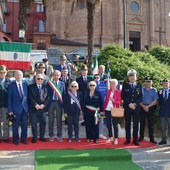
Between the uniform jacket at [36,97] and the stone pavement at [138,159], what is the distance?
157 centimetres

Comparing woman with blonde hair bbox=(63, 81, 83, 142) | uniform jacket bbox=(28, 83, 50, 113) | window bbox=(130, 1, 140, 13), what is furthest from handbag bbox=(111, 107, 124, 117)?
window bbox=(130, 1, 140, 13)

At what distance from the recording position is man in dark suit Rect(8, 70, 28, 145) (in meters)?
10.1

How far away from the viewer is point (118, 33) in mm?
48844

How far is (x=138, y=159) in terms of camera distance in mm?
9328

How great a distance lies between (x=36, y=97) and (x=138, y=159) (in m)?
3.44

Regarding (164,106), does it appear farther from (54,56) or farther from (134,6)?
(134,6)

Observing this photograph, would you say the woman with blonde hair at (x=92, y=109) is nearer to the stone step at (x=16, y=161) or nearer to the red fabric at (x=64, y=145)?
the red fabric at (x=64, y=145)

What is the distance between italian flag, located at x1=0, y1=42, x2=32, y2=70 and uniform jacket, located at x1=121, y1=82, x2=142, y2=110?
18.4 feet

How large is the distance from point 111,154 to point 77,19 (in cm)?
4101

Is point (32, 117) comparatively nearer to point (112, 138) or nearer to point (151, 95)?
point (112, 138)

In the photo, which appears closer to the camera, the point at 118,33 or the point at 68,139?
the point at 68,139

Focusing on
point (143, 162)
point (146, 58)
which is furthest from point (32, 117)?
point (146, 58)

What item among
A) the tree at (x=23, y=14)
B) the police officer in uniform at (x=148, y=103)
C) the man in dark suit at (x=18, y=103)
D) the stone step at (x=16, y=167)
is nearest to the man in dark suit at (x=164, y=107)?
the police officer in uniform at (x=148, y=103)

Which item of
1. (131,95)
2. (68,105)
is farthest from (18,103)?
(131,95)
